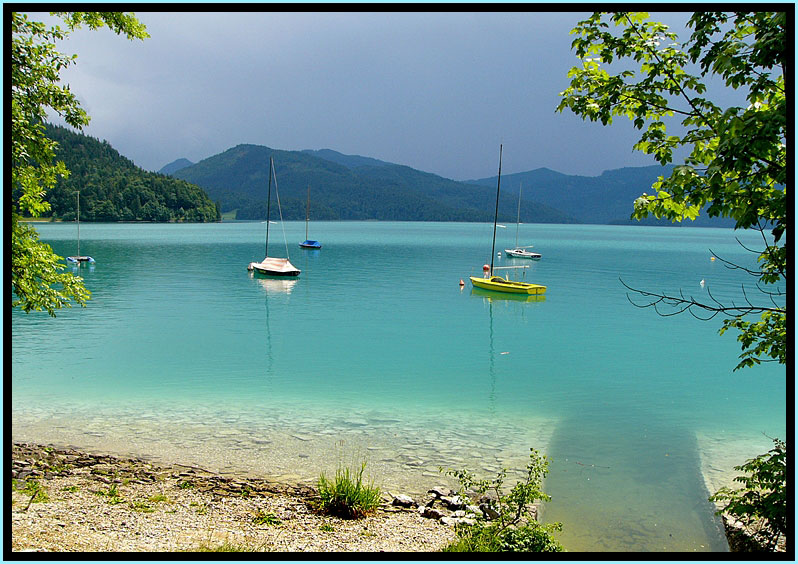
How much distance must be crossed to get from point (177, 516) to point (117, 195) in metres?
125

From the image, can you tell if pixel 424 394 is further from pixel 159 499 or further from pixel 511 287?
pixel 511 287

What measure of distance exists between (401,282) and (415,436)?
1289 inches

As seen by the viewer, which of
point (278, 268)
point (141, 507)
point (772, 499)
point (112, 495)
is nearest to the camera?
point (772, 499)

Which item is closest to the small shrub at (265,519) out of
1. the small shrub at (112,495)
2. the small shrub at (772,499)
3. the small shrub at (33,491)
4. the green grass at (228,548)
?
the green grass at (228,548)

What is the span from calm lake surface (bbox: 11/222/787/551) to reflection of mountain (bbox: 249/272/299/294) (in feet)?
12.5

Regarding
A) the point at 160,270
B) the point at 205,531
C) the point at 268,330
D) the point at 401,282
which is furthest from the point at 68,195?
the point at 205,531

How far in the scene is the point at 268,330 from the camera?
2516 centimetres

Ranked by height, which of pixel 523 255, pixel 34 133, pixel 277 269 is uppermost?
pixel 34 133

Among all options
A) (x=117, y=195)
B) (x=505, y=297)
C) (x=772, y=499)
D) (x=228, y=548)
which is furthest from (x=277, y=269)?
(x=117, y=195)

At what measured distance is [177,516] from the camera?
6.46 m

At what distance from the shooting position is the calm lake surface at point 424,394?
9297 mm

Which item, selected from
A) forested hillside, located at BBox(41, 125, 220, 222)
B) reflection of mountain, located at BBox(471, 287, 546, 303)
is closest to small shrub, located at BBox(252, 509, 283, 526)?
reflection of mountain, located at BBox(471, 287, 546, 303)

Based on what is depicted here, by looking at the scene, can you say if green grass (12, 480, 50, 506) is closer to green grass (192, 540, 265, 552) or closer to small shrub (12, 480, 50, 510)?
small shrub (12, 480, 50, 510)

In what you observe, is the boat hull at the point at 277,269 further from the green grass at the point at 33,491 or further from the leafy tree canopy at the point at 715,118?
the leafy tree canopy at the point at 715,118
